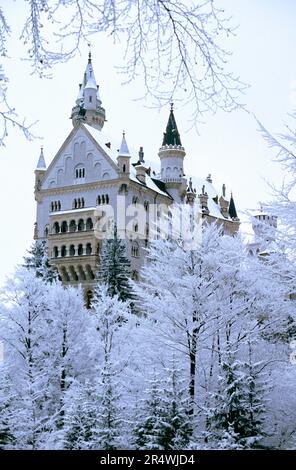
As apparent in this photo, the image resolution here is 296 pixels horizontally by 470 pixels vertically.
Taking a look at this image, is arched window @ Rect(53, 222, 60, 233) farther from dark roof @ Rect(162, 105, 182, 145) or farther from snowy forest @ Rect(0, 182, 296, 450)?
snowy forest @ Rect(0, 182, 296, 450)

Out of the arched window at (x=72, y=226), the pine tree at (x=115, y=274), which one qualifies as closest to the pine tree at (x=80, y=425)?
the pine tree at (x=115, y=274)

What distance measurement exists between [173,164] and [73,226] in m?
13.1

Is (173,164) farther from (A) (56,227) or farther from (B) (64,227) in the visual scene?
(A) (56,227)

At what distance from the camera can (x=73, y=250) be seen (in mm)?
45562

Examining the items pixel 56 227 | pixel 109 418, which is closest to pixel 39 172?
pixel 56 227

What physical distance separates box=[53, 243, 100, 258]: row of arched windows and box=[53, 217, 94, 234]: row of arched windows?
1.47 meters

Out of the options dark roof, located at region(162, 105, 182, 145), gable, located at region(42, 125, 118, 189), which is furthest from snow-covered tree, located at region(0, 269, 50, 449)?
dark roof, located at region(162, 105, 182, 145)

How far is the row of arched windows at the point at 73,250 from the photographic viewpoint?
4466 cm

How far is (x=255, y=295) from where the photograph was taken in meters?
13.0

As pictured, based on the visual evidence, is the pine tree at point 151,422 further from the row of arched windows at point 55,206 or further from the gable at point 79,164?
the row of arched windows at point 55,206

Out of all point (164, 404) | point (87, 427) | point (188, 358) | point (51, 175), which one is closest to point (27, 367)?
point (87, 427)

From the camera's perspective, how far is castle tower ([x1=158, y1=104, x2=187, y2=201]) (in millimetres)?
53156
